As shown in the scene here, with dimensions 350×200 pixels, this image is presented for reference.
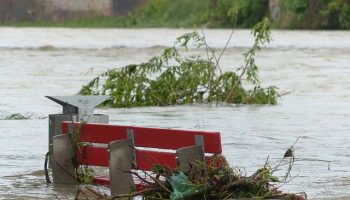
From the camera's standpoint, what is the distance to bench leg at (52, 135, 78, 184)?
31.2 feet

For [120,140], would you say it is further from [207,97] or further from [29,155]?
[207,97]

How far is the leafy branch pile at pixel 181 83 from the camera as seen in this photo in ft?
57.4

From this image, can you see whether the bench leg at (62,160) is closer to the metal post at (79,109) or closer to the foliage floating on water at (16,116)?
the metal post at (79,109)

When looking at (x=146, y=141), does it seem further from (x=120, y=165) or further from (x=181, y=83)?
(x=181, y=83)

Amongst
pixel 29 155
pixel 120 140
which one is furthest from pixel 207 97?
pixel 120 140

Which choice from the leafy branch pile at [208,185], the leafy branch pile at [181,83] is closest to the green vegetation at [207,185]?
the leafy branch pile at [208,185]

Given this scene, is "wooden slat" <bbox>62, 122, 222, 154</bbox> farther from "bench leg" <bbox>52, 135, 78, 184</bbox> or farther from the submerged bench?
"bench leg" <bbox>52, 135, 78, 184</bbox>

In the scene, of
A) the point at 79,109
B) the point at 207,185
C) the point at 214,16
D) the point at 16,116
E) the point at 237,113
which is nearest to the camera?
the point at 207,185

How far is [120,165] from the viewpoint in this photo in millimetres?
8656

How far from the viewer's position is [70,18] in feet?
196

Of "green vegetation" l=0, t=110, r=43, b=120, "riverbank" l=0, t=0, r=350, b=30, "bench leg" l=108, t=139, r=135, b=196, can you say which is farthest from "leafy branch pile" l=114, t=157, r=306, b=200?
"riverbank" l=0, t=0, r=350, b=30

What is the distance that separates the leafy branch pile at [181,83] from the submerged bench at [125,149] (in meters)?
7.68

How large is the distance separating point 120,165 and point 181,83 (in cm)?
924

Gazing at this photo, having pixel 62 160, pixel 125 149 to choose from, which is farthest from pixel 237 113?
pixel 125 149
